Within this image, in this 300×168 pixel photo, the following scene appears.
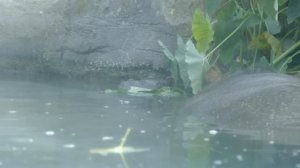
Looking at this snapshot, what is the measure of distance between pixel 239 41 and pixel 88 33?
6.20 feet

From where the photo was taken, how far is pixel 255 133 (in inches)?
Result: 272

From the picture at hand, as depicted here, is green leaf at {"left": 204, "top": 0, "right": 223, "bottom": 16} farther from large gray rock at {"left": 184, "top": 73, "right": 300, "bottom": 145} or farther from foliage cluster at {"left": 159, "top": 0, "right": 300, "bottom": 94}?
large gray rock at {"left": 184, "top": 73, "right": 300, "bottom": 145}

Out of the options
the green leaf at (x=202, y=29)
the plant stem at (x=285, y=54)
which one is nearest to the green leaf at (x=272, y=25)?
the plant stem at (x=285, y=54)

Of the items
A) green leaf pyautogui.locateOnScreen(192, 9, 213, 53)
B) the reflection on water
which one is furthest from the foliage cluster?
the reflection on water

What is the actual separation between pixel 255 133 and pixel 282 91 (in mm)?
785

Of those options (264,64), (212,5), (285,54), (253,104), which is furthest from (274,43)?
(253,104)

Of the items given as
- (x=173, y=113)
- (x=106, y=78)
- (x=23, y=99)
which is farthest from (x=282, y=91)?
(x=106, y=78)

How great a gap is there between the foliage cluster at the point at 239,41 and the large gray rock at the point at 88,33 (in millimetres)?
561

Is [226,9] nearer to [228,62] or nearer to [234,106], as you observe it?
[228,62]

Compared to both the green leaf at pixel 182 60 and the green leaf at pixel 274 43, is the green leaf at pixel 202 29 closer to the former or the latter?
the green leaf at pixel 182 60

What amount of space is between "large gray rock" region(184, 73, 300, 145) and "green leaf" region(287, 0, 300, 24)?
1.02 meters

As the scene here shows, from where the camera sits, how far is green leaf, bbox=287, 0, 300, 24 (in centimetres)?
890

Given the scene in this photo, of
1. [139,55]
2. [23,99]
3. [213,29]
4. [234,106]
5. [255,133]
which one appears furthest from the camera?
[139,55]

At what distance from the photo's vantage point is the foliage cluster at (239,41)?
8.88m
